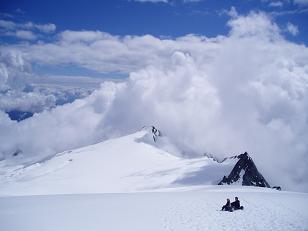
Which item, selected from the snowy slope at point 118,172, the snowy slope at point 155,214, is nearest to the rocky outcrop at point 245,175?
the snowy slope at point 118,172

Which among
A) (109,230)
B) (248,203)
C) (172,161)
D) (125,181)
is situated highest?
(172,161)

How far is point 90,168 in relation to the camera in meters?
144

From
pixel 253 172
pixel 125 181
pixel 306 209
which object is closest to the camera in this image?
pixel 306 209

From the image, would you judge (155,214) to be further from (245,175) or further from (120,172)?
(120,172)

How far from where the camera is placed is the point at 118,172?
135625 millimetres

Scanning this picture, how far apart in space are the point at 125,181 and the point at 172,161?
41336 mm

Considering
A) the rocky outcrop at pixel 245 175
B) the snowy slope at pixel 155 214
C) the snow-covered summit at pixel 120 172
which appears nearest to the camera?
the snowy slope at pixel 155 214

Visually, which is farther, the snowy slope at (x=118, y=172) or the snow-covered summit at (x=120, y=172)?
the snowy slope at (x=118, y=172)

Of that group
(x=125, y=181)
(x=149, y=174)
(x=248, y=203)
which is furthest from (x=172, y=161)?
(x=248, y=203)

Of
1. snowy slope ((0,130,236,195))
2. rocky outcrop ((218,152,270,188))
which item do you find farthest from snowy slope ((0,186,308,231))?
rocky outcrop ((218,152,270,188))

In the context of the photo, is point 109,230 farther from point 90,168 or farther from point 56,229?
point 90,168

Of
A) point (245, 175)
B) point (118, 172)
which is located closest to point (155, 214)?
point (245, 175)

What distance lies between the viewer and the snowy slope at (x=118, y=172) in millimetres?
105062

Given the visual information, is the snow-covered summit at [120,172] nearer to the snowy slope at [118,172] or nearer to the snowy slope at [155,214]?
the snowy slope at [118,172]
